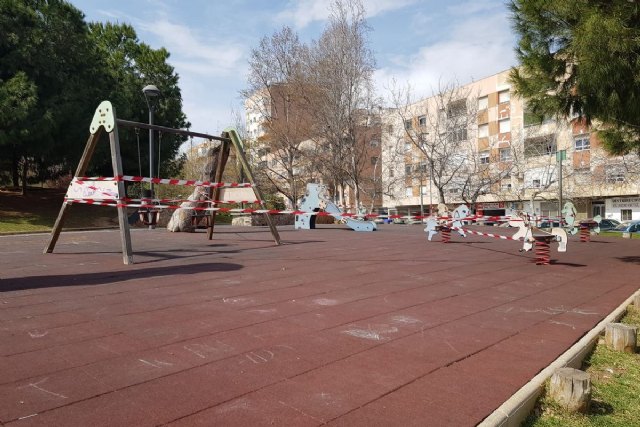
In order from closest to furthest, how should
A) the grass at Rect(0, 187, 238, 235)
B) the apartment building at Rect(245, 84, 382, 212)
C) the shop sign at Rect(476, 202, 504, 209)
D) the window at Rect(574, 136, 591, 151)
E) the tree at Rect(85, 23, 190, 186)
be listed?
the grass at Rect(0, 187, 238, 235) → the tree at Rect(85, 23, 190, 186) → the apartment building at Rect(245, 84, 382, 212) → the window at Rect(574, 136, 591, 151) → the shop sign at Rect(476, 202, 504, 209)

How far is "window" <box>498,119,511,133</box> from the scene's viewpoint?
45094mm

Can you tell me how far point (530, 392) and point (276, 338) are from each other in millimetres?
1974

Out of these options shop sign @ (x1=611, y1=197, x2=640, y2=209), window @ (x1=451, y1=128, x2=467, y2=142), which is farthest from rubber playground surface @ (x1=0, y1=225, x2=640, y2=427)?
shop sign @ (x1=611, y1=197, x2=640, y2=209)

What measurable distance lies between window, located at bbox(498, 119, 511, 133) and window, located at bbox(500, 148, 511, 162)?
9.17m

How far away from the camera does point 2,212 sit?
20438 mm

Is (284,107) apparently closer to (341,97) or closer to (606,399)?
(341,97)

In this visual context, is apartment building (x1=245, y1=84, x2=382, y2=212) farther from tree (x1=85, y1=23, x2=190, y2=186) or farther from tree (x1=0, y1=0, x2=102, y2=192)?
tree (x1=0, y1=0, x2=102, y2=192)

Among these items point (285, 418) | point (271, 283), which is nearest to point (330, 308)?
point (271, 283)

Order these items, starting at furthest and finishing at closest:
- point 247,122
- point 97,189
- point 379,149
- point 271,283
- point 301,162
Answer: point 247,122 < point 379,149 < point 301,162 < point 97,189 < point 271,283

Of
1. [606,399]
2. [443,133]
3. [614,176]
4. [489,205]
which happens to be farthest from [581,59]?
[489,205]

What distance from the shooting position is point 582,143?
128ft

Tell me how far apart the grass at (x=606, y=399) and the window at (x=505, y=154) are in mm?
32525

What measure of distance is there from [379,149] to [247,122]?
35.7 feet

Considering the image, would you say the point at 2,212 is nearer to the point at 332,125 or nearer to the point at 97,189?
the point at 97,189
